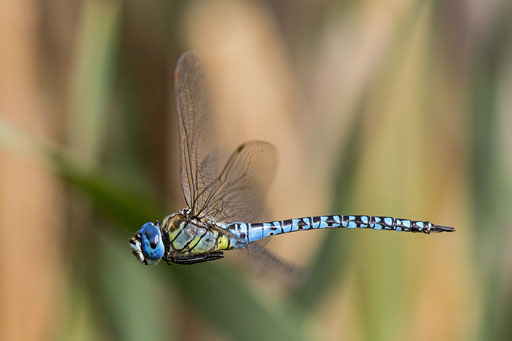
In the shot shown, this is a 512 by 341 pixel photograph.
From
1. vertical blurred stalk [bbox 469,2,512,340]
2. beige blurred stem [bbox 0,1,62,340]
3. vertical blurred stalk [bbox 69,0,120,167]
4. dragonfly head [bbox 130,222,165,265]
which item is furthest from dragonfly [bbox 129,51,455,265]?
beige blurred stem [bbox 0,1,62,340]

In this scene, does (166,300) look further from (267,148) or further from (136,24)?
(136,24)

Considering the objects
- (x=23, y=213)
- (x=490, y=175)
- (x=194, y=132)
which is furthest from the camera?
(x=23, y=213)

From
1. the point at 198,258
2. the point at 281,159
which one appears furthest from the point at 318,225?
the point at 281,159

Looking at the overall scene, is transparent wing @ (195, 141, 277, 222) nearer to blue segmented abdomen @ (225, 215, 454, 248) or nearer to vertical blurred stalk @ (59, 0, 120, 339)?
blue segmented abdomen @ (225, 215, 454, 248)

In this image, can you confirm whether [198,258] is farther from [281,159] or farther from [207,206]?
[281,159]

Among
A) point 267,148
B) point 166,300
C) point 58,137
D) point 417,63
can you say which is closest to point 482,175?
point 417,63

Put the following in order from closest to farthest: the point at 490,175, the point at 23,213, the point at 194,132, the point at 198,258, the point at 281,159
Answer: the point at 198,258 < the point at 194,132 < the point at 490,175 < the point at 23,213 < the point at 281,159
